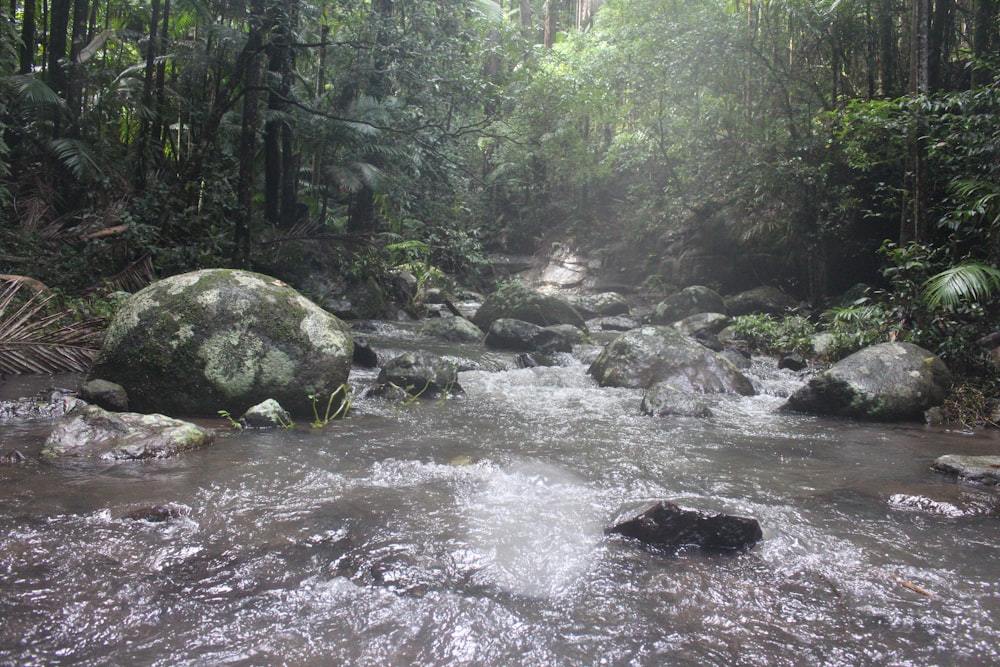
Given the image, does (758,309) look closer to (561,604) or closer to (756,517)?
(756,517)

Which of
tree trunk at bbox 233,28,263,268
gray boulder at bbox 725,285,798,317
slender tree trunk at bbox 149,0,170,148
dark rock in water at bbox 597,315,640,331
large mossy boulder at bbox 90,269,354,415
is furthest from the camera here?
dark rock in water at bbox 597,315,640,331

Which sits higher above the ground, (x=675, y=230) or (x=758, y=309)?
(x=675, y=230)

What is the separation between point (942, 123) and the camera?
6.82 m

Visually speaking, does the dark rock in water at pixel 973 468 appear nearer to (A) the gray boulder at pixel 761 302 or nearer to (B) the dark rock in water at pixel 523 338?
(B) the dark rock in water at pixel 523 338

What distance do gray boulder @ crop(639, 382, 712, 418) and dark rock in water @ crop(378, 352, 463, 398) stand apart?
2006mm

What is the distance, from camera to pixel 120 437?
392 centimetres

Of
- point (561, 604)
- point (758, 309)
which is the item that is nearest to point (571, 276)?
point (758, 309)

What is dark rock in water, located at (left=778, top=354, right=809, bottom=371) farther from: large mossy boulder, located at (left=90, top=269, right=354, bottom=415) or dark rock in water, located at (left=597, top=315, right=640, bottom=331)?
large mossy boulder, located at (left=90, top=269, right=354, bottom=415)

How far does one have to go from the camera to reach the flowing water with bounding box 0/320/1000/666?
206cm

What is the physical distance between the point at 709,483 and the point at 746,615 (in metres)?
1.57

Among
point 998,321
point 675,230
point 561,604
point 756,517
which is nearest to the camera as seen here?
point 561,604

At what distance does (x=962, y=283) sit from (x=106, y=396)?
7672mm

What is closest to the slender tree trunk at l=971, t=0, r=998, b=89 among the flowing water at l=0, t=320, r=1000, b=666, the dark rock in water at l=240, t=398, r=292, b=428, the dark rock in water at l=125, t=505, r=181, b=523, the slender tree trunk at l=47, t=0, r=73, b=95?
the flowing water at l=0, t=320, r=1000, b=666

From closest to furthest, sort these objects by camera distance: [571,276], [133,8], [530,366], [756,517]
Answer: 1. [756,517]
2. [530,366]
3. [133,8]
4. [571,276]
